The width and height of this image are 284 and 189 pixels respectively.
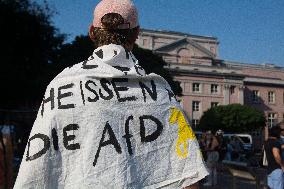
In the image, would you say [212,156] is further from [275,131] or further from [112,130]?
[112,130]

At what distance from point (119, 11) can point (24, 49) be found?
2608 cm

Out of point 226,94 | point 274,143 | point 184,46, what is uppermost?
point 184,46

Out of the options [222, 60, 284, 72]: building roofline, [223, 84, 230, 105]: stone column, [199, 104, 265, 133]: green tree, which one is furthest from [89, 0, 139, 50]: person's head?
[222, 60, 284, 72]: building roofline

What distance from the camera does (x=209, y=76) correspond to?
→ 6794 centimetres

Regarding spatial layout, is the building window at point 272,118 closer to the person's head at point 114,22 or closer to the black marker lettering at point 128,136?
the person's head at point 114,22

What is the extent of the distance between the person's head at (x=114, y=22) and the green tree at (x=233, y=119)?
194 feet

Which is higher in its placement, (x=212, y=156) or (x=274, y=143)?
(x=274, y=143)

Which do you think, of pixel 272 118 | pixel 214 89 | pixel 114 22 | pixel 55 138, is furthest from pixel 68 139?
pixel 272 118

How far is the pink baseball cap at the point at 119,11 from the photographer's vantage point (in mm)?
2014

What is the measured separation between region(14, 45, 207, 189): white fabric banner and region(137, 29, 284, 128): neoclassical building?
199 feet

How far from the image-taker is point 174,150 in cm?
192

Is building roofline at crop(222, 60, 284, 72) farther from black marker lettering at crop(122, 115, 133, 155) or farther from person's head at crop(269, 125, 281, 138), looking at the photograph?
black marker lettering at crop(122, 115, 133, 155)

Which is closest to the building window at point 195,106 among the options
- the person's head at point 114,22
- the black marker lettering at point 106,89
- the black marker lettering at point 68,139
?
the person's head at point 114,22

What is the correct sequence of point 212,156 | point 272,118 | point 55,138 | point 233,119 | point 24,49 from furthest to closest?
point 272,118
point 233,119
point 24,49
point 212,156
point 55,138
